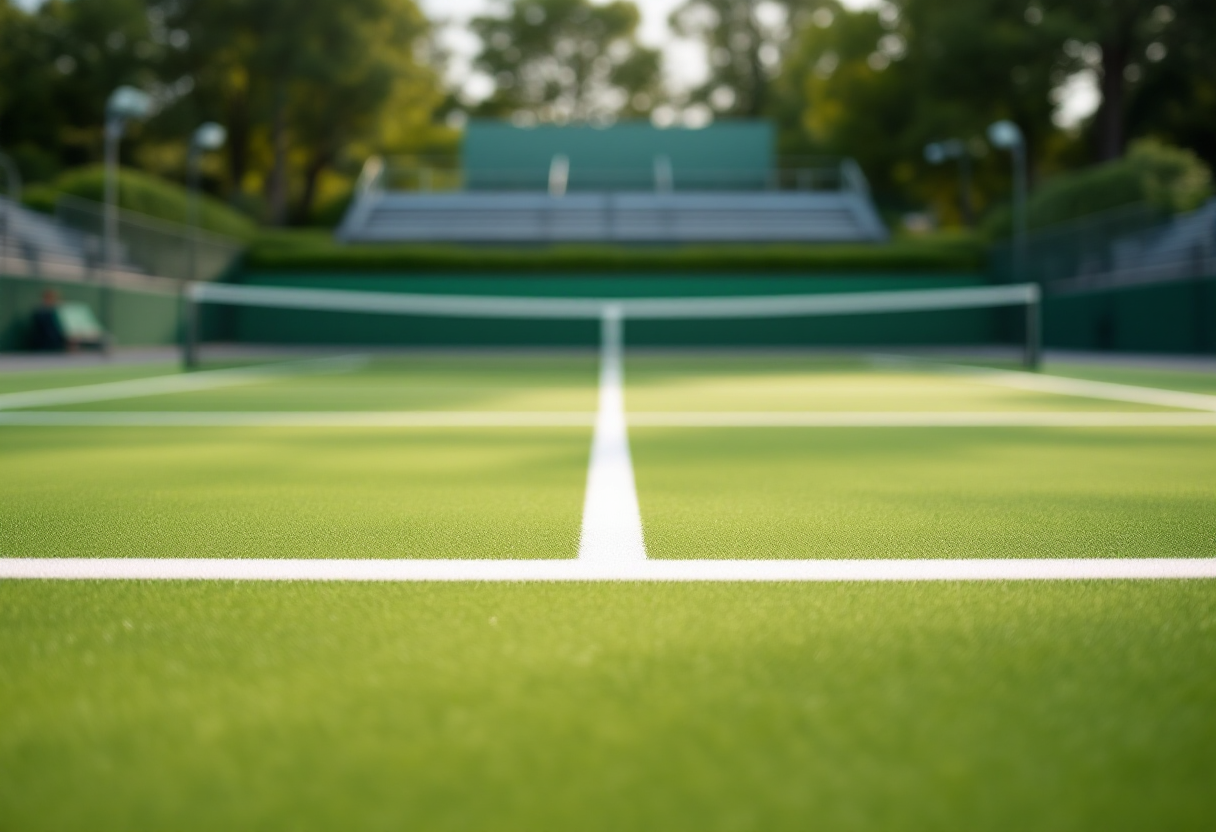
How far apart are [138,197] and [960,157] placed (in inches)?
1247

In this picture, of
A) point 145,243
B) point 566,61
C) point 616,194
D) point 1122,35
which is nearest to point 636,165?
point 616,194

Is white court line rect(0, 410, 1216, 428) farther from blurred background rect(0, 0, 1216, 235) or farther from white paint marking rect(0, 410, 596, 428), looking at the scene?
blurred background rect(0, 0, 1216, 235)

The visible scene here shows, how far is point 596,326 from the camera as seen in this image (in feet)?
94.0

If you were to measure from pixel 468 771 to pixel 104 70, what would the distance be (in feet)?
160

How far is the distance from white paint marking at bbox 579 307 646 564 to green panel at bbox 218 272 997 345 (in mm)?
21075

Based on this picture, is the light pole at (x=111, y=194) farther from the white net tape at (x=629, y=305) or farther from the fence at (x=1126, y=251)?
the fence at (x=1126, y=251)

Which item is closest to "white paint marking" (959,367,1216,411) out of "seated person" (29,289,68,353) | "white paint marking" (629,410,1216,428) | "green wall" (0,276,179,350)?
"white paint marking" (629,410,1216,428)

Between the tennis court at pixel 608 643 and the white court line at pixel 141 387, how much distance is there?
15.3 feet

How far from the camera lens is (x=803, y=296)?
28969 millimetres

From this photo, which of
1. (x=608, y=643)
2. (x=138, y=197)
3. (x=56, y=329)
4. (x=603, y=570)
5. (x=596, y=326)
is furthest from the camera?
(x=596, y=326)

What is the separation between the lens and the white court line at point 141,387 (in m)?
8.94

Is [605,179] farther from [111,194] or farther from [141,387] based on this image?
[141,387]

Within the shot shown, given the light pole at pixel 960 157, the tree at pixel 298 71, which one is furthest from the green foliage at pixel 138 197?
the light pole at pixel 960 157

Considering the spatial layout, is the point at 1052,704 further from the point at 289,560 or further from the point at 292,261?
the point at 292,261
